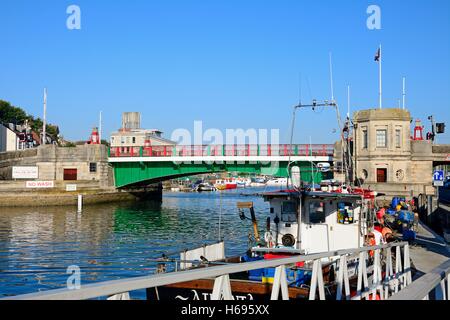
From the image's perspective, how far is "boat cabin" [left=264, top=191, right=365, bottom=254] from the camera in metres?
18.2

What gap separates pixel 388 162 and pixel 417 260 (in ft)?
99.4

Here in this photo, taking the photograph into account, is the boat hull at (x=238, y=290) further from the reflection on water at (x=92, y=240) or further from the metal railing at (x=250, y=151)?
the metal railing at (x=250, y=151)

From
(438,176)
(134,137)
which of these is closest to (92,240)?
(438,176)

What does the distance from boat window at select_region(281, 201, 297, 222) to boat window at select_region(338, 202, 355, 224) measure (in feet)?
5.43

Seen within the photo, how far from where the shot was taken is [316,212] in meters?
18.8

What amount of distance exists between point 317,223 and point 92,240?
19.3 m

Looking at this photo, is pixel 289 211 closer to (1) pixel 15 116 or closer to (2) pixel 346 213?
(2) pixel 346 213

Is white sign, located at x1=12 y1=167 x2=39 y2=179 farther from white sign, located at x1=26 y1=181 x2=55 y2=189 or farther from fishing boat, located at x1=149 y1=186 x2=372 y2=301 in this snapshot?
fishing boat, located at x1=149 y1=186 x2=372 y2=301

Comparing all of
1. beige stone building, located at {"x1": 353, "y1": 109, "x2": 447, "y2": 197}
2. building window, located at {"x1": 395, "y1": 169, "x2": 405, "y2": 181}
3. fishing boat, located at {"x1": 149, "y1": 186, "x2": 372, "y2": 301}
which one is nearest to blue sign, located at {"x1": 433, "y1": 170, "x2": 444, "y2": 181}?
beige stone building, located at {"x1": 353, "y1": 109, "x2": 447, "y2": 197}

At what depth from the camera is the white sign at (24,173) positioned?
2348 inches
